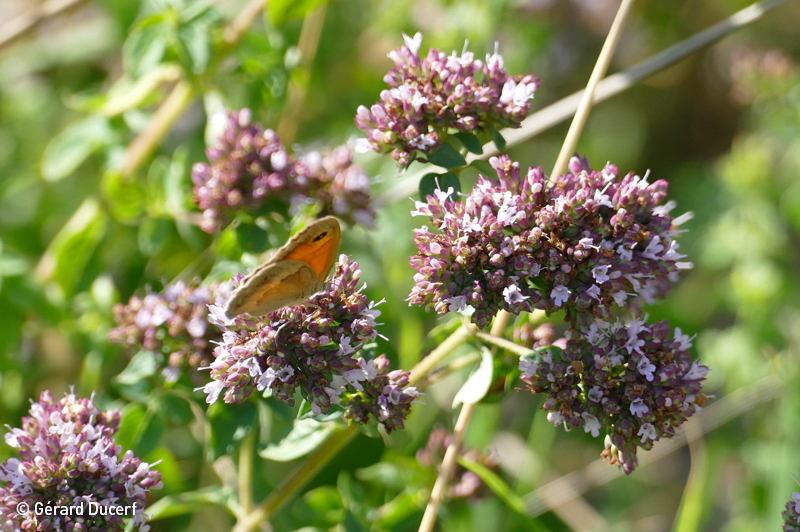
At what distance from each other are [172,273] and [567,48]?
3.04m

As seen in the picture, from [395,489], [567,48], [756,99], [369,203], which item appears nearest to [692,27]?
[567,48]

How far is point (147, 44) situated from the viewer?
8.61 ft

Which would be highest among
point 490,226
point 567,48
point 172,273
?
point 567,48

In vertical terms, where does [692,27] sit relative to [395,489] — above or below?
above

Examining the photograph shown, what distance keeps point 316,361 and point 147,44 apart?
1602 mm

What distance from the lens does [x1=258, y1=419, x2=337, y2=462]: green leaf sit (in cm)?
193

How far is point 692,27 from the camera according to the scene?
15.5 ft

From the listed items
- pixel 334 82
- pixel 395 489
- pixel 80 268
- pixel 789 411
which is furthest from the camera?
pixel 334 82

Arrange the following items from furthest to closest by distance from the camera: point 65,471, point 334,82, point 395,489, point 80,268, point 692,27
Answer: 1. point 692,27
2. point 334,82
3. point 80,268
4. point 395,489
5. point 65,471

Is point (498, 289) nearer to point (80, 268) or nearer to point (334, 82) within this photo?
point (80, 268)

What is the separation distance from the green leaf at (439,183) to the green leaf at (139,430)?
105 cm

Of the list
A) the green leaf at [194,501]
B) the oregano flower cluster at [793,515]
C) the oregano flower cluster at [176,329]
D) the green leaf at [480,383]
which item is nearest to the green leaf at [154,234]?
the oregano flower cluster at [176,329]

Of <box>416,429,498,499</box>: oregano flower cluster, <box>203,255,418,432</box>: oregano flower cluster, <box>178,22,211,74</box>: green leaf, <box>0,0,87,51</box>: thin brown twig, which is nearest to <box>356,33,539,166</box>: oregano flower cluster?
<box>203,255,418,432</box>: oregano flower cluster

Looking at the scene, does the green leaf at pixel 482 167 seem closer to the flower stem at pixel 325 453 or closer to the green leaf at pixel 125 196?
the flower stem at pixel 325 453
